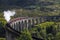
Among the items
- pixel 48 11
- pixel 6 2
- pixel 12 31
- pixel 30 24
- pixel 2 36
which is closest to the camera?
pixel 12 31

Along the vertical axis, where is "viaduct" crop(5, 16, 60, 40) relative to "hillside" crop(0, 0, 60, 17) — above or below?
below

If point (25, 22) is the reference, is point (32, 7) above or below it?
above

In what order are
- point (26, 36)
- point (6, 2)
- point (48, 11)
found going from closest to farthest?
point (26, 36)
point (48, 11)
point (6, 2)

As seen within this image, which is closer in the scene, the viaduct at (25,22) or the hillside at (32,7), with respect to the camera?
the viaduct at (25,22)

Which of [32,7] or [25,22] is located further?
[32,7]

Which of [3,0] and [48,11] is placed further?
[3,0]

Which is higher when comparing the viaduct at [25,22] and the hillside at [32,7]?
the hillside at [32,7]

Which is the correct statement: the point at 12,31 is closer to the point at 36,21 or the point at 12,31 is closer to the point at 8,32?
the point at 8,32

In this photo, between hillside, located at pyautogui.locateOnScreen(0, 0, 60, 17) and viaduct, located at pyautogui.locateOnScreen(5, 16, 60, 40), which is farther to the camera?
hillside, located at pyautogui.locateOnScreen(0, 0, 60, 17)

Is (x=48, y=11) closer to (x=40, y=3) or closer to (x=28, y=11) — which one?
(x=28, y=11)

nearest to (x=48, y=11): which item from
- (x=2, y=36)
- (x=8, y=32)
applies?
(x=2, y=36)

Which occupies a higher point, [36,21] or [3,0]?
[3,0]
